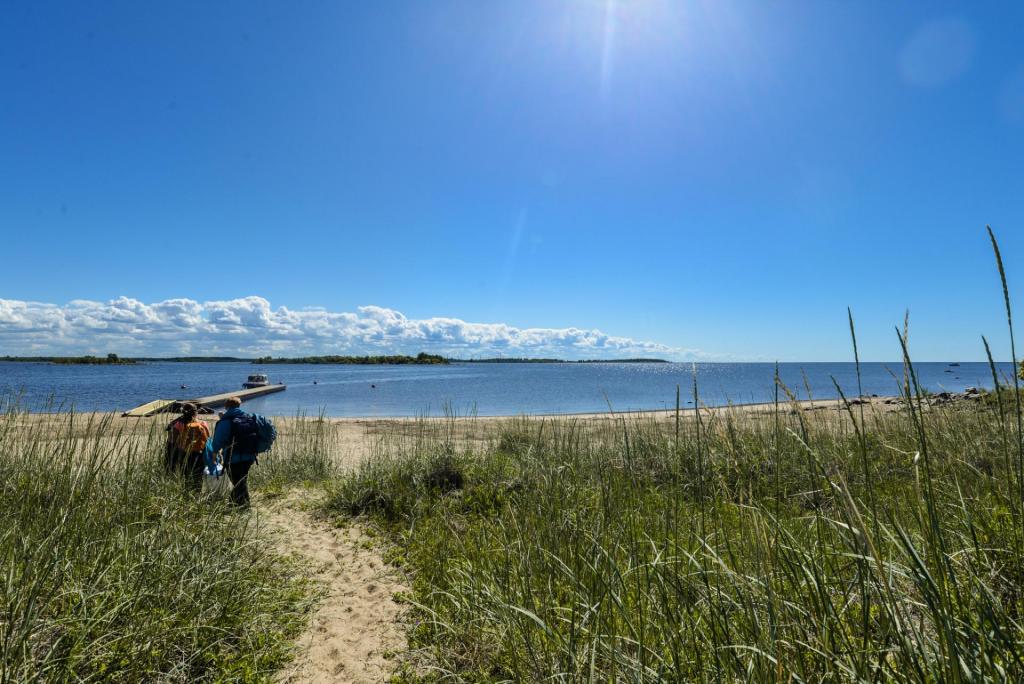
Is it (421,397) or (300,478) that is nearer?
(300,478)

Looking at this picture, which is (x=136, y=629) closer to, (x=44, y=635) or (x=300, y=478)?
(x=44, y=635)

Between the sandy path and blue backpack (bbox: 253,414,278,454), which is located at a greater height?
blue backpack (bbox: 253,414,278,454)

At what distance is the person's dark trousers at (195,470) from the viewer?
6.56 metres

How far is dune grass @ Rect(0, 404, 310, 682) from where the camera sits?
2908 millimetres

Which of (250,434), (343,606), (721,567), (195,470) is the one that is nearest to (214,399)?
(250,434)

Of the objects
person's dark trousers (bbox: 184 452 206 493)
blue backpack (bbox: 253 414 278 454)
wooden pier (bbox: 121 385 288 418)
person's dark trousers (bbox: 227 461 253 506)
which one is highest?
blue backpack (bbox: 253 414 278 454)

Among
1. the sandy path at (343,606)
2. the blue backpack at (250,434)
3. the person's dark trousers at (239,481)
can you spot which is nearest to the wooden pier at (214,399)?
the person's dark trousers at (239,481)

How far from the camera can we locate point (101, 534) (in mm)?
4141

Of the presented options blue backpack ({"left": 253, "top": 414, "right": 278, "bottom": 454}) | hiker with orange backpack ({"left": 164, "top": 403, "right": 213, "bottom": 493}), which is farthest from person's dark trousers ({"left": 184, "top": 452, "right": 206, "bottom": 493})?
blue backpack ({"left": 253, "top": 414, "right": 278, "bottom": 454})

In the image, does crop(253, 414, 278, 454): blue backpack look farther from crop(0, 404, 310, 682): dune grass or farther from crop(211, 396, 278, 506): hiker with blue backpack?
crop(0, 404, 310, 682): dune grass

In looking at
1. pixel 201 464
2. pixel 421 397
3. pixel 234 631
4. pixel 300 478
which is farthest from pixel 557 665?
pixel 421 397

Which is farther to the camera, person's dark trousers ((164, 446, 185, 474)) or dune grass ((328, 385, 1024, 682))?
person's dark trousers ((164, 446, 185, 474))

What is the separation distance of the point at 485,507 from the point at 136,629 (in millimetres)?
4458

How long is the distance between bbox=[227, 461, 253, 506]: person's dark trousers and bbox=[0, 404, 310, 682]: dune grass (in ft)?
8.09
